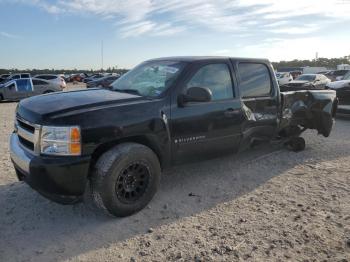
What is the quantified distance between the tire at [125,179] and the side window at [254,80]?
192 cm

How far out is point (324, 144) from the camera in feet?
25.8

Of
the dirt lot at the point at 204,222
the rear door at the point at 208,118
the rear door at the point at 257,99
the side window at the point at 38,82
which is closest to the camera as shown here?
the dirt lot at the point at 204,222

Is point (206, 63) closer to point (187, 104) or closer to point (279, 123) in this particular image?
point (187, 104)

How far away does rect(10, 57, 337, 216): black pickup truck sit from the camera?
3.75 m

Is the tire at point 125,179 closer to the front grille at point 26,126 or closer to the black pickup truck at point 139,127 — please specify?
the black pickup truck at point 139,127

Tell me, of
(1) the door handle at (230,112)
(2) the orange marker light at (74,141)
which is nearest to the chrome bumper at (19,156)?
(2) the orange marker light at (74,141)

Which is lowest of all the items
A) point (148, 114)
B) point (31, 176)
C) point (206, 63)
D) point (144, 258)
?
point (144, 258)

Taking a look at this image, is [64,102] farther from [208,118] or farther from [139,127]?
[208,118]

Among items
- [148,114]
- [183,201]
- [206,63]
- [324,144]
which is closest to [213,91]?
[206,63]

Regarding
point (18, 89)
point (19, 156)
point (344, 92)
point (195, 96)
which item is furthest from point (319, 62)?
point (19, 156)

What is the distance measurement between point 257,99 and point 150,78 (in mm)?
→ 1685

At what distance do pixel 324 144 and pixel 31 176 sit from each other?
6147 millimetres

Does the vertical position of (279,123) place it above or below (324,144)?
above

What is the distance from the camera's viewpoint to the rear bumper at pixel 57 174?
368 centimetres
